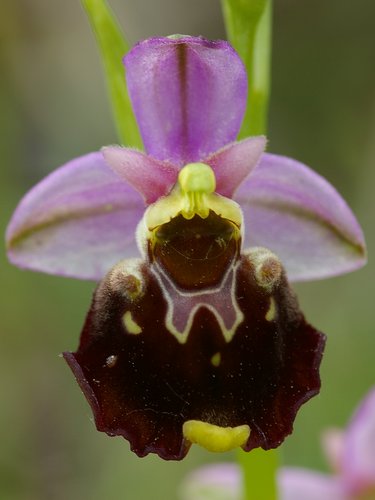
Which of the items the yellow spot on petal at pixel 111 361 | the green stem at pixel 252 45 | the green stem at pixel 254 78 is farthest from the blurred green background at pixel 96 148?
the yellow spot on petal at pixel 111 361

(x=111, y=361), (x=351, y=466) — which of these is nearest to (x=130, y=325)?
(x=111, y=361)

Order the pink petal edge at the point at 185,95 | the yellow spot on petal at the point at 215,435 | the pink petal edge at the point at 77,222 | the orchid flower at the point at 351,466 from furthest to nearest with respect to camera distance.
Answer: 1. the orchid flower at the point at 351,466
2. the pink petal edge at the point at 77,222
3. the pink petal edge at the point at 185,95
4. the yellow spot on petal at the point at 215,435

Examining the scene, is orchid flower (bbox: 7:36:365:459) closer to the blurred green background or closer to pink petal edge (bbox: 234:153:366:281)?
pink petal edge (bbox: 234:153:366:281)

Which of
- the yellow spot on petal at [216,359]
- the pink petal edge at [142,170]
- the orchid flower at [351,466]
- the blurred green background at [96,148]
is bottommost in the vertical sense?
the blurred green background at [96,148]

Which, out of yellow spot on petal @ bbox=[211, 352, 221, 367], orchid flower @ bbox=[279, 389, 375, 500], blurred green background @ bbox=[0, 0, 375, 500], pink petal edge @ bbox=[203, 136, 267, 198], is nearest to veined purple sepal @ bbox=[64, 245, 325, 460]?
yellow spot on petal @ bbox=[211, 352, 221, 367]

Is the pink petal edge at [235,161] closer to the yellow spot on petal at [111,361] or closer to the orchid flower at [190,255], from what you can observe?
the orchid flower at [190,255]

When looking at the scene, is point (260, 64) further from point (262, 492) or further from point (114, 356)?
point (262, 492)
